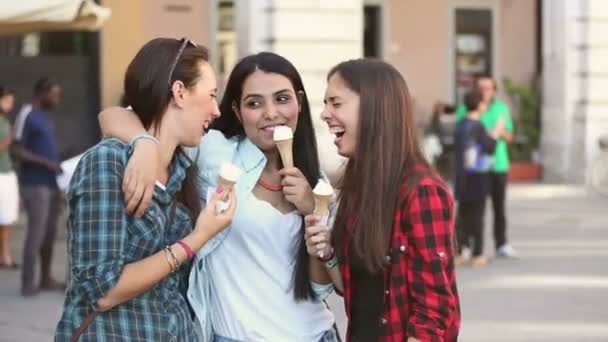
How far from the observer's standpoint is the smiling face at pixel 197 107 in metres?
3.64

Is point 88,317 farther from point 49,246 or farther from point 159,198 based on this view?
point 49,246

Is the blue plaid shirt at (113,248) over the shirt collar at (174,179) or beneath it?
beneath

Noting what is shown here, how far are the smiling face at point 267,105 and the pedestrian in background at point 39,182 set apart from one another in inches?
271

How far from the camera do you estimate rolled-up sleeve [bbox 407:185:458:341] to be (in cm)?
363

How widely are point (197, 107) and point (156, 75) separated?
0.54 ft

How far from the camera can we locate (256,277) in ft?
13.2

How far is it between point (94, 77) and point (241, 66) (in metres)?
14.8

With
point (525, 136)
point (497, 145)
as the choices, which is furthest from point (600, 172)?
point (497, 145)

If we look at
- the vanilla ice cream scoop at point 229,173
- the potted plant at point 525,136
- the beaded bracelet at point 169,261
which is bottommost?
the potted plant at point 525,136

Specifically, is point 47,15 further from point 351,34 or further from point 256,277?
point 351,34

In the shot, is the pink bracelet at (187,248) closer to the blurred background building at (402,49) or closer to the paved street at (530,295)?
the paved street at (530,295)

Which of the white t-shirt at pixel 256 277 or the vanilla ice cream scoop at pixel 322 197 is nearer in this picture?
the vanilla ice cream scoop at pixel 322 197

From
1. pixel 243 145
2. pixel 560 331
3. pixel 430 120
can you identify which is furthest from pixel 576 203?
pixel 243 145

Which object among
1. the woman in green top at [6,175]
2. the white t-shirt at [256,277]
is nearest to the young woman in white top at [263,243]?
the white t-shirt at [256,277]
